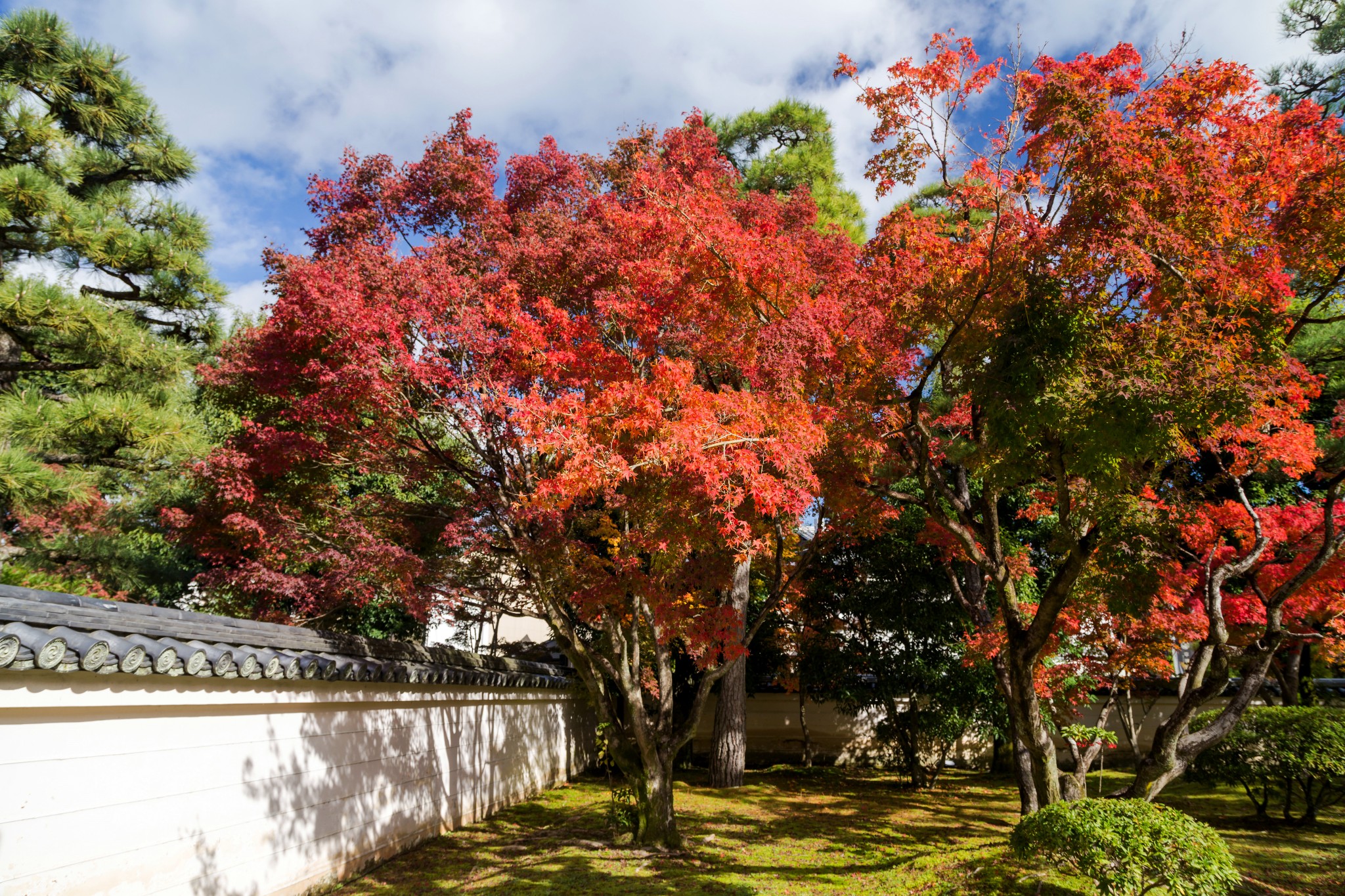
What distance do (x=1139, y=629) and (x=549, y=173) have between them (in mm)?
9599

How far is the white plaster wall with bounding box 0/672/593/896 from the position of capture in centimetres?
369

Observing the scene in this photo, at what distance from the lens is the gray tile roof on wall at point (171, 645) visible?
3.52 meters

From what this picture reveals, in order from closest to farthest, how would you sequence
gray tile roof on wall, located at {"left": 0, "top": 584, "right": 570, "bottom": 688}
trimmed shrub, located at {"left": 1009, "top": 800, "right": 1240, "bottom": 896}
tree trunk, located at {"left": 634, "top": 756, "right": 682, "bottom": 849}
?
1. gray tile roof on wall, located at {"left": 0, "top": 584, "right": 570, "bottom": 688}
2. trimmed shrub, located at {"left": 1009, "top": 800, "right": 1240, "bottom": 896}
3. tree trunk, located at {"left": 634, "top": 756, "right": 682, "bottom": 849}

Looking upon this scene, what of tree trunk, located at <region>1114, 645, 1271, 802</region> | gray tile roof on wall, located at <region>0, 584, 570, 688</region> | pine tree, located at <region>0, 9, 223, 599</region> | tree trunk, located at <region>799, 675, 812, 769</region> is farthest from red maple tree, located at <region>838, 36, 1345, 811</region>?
pine tree, located at <region>0, 9, 223, 599</region>

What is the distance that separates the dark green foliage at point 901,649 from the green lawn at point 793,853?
4.88 ft

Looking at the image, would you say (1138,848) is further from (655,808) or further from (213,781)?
(213,781)

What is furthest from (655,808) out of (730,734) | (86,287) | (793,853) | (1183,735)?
(86,287)

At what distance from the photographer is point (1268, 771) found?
8.12m

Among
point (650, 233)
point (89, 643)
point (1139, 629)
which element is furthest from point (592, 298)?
point (1139, 629)

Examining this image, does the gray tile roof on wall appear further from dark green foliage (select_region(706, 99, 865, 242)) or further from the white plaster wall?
dark green foliage (select_region(706, 99, 865, 242))

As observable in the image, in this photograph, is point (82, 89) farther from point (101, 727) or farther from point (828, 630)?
point (828, 630)

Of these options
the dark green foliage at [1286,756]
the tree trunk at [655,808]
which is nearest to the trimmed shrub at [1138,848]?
the tree trunk at [655,808]

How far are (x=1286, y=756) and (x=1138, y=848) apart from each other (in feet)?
17.4

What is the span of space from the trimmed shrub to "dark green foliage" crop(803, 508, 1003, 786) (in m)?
7.51
